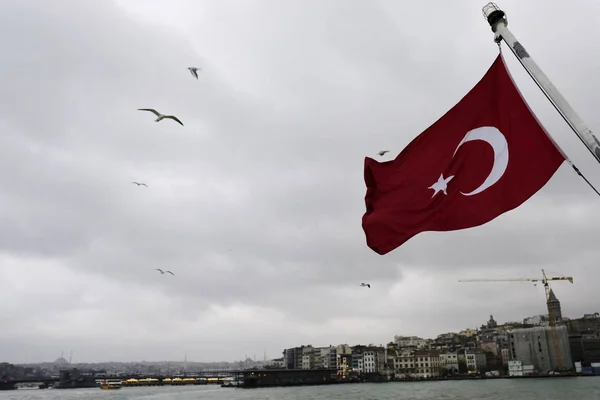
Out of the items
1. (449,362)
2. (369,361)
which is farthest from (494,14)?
(369,361)

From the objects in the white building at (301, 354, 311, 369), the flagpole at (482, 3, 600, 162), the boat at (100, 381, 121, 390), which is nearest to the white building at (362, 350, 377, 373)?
the white building at (301, 354, 311, 369)

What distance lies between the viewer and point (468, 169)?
6.28m

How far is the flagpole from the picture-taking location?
4.63 m

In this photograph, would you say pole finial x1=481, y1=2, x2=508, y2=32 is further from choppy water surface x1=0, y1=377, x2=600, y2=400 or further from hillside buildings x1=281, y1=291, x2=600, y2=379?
hillside buildings x1=281, y1=291, x2=600, y2=379

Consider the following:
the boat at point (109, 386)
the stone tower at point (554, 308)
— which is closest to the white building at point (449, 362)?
the stone tower at point (554, 308)

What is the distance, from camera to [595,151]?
4.54 meters

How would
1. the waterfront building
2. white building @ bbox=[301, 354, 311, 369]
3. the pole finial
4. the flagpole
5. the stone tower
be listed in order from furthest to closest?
1. white building @ bbox=[301, 354, 311, 369]
2. the stone tower
3. the waterfront building
4. the pole finial
5. the flagpole

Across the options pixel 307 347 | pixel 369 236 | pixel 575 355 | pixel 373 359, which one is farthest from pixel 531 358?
pixel 369 236

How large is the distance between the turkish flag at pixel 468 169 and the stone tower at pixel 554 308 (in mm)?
172054

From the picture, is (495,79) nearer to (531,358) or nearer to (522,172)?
(522,172)

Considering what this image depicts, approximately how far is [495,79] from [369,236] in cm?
252

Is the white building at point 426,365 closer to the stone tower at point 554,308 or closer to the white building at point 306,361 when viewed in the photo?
the white building at point 306,361

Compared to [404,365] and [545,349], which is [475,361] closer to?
[404,365]

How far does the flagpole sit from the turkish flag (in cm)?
48
